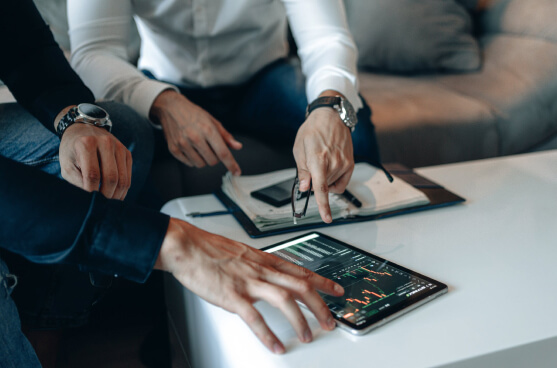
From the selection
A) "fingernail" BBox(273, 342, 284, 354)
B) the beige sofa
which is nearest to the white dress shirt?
the beige sofa

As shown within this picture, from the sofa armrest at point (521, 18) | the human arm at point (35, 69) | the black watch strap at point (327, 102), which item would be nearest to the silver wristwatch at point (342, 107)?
the black watch strap at point (327, 102)

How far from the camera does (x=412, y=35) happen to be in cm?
168

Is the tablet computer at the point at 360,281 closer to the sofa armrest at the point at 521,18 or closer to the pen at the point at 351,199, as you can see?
the pen at the point at 351,199

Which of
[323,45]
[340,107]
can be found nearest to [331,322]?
[340,107]

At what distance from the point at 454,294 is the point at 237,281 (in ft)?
0.92

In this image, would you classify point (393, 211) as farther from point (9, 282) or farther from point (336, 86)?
point (9, 282)

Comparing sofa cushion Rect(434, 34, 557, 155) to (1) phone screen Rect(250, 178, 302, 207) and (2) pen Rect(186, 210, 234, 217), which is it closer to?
(1) phone screen Rect(250, 178, 302, 207)

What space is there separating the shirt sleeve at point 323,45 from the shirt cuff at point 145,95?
33cm

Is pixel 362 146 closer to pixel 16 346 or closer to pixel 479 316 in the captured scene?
pixel 479 316

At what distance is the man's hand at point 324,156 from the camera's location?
0.73 metres

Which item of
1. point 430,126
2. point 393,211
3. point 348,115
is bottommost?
point 430,126

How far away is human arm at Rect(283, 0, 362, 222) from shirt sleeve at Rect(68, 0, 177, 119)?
0.33m

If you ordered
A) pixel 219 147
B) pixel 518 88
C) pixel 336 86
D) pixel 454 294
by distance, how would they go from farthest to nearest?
1. pixel 518 88
2. pixel 336 86
3. pixel 219 147
4. pixel 454 294

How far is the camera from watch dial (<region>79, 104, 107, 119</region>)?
2.45 feet
